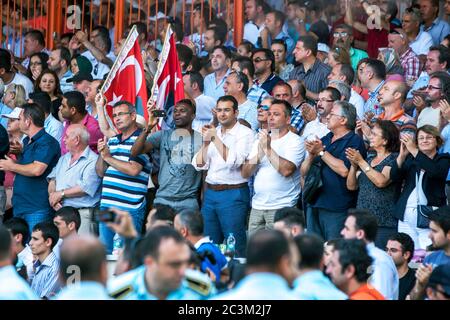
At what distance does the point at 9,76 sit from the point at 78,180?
9.87 ft

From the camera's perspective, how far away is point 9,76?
15.4 metres

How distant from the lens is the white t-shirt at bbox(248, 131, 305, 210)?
1211 centimetres

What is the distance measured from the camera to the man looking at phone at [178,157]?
490 inches

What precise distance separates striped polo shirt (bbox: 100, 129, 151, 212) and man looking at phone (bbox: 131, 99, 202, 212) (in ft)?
0.38

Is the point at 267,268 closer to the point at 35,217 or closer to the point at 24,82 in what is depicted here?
the point at 35,217

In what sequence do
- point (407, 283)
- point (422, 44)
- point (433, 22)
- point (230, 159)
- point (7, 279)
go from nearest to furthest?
point (7, 279) < point (407, 283) < point (230, 159) < point (422, 44) < point (433, 22)

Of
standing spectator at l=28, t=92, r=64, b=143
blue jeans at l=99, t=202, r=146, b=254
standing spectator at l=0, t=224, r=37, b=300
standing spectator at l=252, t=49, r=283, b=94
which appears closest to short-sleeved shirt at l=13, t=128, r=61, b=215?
standing spectator at l=28, t=92, r=64, b=143

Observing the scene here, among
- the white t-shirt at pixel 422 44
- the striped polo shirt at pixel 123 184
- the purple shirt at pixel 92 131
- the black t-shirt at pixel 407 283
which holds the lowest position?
the black t-shirt at pixel 407 283

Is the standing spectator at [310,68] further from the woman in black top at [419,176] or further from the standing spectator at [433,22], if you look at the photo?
the woman in black top at [419,176]

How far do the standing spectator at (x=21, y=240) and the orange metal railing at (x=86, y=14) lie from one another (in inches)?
191

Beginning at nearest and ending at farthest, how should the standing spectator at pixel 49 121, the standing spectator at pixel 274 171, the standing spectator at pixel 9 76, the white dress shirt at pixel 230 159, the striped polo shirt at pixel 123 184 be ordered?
the standing spectator at pixel 274 171 < the white dress shirt at pixel 230 159 < the striped polo shirt at pixel 123 184 < the standing spectator at pixel 49 121 < the standing spectator at pixel 9 76

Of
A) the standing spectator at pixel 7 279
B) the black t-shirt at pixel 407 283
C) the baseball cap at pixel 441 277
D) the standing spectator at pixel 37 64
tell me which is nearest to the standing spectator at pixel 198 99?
the standing spectator at pixel 37 64

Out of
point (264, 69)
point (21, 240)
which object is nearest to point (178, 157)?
point (21, 240)

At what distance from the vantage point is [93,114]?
1411cm
